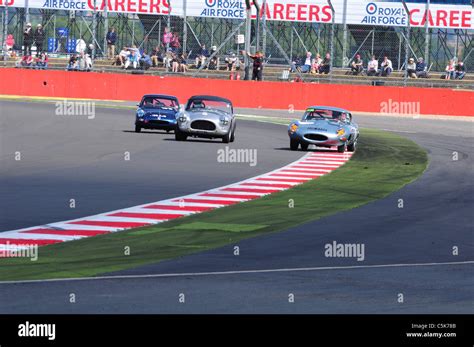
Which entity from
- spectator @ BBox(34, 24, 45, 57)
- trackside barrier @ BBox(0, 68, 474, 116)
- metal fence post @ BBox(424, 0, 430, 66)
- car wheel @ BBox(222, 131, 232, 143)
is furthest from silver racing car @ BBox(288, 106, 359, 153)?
spectator @ BBox(34, 24, 45, 57)

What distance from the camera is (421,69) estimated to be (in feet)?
147

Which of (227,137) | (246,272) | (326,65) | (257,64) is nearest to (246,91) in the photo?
(257,64)

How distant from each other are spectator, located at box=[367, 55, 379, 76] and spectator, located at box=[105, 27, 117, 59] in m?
10.4

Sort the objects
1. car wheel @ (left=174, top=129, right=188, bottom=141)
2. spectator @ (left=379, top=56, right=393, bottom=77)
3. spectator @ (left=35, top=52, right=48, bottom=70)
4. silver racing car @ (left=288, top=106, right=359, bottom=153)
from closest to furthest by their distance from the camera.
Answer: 1. silver racing car @ (left=288, top=106, right=359, bottom=153)
2. car wheel @ (left=174, top=129, right=188, bottom=141)
3. spectator @ (left=379, top=56, right=393, bottom=77)
4. spectator @ (left=35, top=52, right=48, bottom=70)

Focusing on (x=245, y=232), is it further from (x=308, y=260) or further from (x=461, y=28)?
(x=461, y=28)

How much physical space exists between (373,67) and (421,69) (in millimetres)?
1898

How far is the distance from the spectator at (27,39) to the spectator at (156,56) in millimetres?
5027

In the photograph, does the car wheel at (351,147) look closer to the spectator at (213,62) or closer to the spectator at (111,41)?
the spectator at (213,62)

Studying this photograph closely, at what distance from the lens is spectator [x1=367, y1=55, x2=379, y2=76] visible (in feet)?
147

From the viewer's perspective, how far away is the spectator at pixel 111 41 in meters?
46.7

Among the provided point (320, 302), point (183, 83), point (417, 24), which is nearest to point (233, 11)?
point (183, 83)

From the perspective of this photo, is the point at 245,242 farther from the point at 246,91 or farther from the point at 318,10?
the point at 318,10

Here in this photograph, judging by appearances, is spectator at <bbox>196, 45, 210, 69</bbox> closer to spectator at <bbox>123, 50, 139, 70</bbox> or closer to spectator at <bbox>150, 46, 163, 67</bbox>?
spectator at <bbox>150, 46, 163, 67</bbox>
